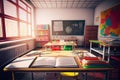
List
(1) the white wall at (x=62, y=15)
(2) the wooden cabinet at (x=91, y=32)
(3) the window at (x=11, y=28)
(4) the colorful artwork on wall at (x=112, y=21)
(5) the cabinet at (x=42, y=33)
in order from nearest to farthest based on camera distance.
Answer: (3) the window at (x=11, y=28) → (4) the colorful artwork on wall at (x=112, y=21) → (2) the wooden cabinet at (x=91, y=32) → (5) the cabinet at (x=42, y=33) → (1) the white wall at (x=62, y=15)

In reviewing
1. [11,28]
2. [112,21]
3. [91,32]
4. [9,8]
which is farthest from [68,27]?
[9,8]

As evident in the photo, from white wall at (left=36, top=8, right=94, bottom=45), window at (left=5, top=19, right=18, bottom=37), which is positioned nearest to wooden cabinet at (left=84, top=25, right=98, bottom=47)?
white wall at (left=36, top=8, right=94, bottom=45)

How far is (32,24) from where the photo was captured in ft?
20.9

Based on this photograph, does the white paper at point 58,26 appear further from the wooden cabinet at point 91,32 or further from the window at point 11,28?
the window at point 11,28

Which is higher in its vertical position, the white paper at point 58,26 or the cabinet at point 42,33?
the white paper at point 58,26

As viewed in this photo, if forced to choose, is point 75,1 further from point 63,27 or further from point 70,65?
point 70,65

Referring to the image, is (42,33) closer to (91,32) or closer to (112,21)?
(91,32)

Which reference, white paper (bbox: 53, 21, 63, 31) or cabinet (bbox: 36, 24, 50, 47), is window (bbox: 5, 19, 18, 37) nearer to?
cabinet (bbox: 36, 24, 50, 47)

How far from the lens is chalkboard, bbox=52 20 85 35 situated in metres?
6.70

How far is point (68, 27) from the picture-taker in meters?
6.73

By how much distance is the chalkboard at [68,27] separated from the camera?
670 cm

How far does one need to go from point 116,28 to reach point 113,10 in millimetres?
917

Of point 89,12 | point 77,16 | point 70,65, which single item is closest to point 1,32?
point 70,65

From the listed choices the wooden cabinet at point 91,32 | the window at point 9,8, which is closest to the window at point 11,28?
the window at point 9,8
